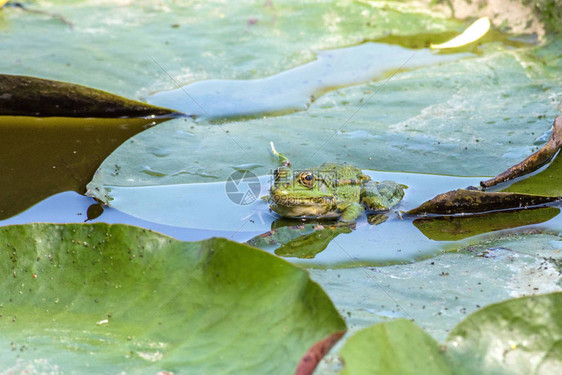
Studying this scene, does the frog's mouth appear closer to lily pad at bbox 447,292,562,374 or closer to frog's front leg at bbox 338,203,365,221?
frog's front leg at bbox 338,203,365,221

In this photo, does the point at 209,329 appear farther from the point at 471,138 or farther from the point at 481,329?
the point at 471,138

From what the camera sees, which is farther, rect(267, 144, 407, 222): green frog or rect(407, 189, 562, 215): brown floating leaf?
rect(267, 144, 407, 222): green frog

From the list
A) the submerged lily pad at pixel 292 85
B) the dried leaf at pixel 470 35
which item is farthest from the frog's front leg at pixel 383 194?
the dried leaf at pixel 470 35

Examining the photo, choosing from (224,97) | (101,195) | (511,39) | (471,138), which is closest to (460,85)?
(471,138)

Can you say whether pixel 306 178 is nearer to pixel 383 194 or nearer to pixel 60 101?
pixel 383 194

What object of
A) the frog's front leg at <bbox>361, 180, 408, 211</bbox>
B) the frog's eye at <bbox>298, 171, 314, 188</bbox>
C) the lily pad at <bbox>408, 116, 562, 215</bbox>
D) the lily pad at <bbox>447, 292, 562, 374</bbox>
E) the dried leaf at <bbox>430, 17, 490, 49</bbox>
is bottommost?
the frog's front leg at <bbox>361, 180, 408, 211</bbox>

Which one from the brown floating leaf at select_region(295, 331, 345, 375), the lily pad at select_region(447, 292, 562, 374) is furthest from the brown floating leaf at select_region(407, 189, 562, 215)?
the brown floating leaf at select_region(295, 331, 345, 375)
